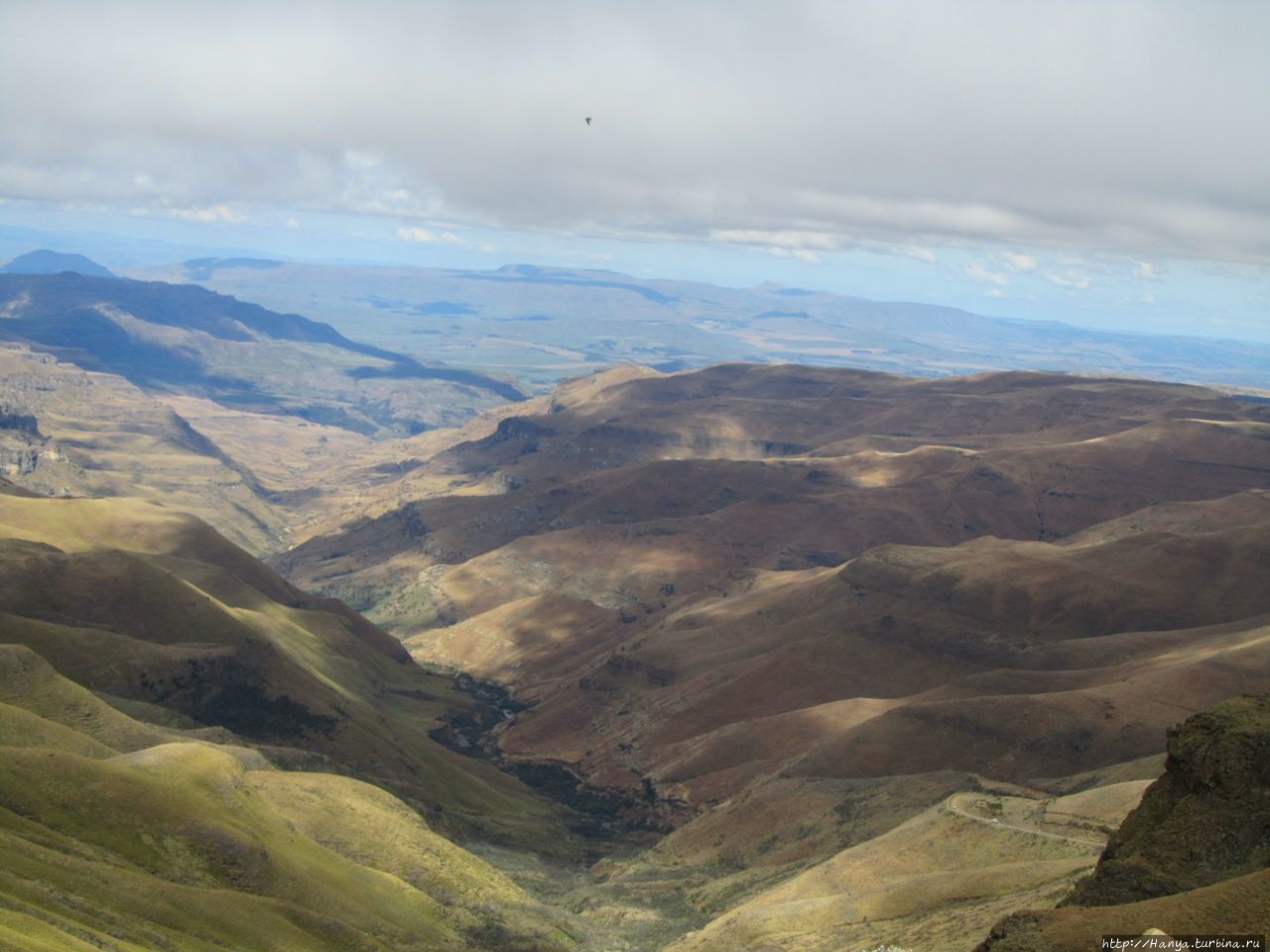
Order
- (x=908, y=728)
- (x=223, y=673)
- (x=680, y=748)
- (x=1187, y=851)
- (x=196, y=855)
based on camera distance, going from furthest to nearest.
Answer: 1. (x=680, y=748)
2. (x=223, y=673)
3. (x=908, y=728)
4. (x=196, y=855)
5. (x=1187, y=851)

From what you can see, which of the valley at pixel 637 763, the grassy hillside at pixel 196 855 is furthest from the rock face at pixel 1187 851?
the grassy hillside at pixel 196 855

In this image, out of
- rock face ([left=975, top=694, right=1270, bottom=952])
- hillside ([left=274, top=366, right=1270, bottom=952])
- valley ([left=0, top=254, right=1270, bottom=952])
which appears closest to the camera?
rock face ([left=975, top=694, right=1270, bottom=952])

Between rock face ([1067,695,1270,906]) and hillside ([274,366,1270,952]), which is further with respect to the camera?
hillside ([274,366,1270,952])

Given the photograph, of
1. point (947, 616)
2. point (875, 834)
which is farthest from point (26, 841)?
point (947, 616)

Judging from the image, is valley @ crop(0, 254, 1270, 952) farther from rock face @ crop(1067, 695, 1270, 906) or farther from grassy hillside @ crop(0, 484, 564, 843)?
rock face @ crop(1067, 695, 1270, 906)

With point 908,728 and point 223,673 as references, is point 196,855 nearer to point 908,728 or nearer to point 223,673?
point 223,673

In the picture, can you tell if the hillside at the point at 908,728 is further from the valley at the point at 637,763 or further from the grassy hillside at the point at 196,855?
the grassy hillside at the point at 196,855

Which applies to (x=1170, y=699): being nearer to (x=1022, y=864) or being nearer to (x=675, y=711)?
(x=1022, y=864)

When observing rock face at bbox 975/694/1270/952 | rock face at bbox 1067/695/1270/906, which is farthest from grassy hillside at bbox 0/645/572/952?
rock face at bbox 1067/695/1270/906

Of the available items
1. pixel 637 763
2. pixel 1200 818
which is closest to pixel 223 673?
pixel 637 763
